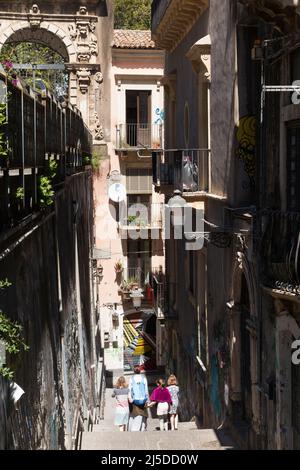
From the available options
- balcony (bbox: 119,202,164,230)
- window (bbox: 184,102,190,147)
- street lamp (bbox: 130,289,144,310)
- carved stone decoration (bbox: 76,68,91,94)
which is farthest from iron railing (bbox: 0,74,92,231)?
balcony (bbox: 119,202,164,230)

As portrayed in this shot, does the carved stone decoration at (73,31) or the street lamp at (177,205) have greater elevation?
the carved stone decoration at (73,31)

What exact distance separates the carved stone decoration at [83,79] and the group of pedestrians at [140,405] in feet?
54.8

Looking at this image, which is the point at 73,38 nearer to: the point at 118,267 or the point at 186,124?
the point at 118,267

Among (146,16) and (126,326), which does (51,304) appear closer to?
(126,326)

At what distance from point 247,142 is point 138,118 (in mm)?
22817

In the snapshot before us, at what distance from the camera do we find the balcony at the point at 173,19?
58.4 feet

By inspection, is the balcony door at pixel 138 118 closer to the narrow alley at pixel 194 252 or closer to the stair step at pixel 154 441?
the narrow alley at pixel 194 252

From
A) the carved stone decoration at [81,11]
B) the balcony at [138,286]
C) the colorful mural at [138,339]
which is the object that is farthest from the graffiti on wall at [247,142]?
the colorful mural at [138,339]

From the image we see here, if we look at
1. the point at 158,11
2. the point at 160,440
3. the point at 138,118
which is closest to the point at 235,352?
the point at 160,440

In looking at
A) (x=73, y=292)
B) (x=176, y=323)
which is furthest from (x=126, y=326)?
(x=73, y=292)

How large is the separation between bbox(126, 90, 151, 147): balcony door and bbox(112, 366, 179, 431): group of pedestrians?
19674 mm

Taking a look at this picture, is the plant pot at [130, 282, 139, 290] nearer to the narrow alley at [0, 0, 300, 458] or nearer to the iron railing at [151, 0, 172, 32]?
the narrow alley at [0, 0, 300, 458]

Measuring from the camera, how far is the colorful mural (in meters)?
34.5

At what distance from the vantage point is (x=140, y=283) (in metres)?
35.8
